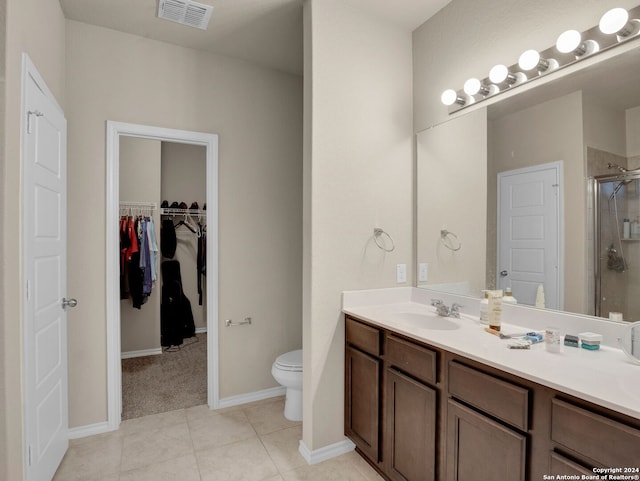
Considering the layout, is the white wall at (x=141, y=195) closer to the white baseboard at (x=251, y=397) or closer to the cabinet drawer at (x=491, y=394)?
the white baseboard at (x=251, y=397)

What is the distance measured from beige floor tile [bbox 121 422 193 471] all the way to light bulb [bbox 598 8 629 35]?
3.05 metres

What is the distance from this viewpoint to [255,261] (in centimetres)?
292

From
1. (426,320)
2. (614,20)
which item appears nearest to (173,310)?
(426,320)

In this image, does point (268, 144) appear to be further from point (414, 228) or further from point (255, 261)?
point (414, 228)

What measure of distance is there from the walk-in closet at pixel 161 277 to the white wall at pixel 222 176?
2.07ft

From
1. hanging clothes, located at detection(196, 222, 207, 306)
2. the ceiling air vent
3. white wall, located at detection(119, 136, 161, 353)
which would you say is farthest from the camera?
hanging clothes, located at detection(196, 222, 207, 306)

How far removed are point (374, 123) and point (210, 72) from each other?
1.43 metres

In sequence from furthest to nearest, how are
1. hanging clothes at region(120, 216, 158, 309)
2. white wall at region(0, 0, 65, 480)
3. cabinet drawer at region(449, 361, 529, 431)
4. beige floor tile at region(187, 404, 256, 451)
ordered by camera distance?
1. hanging clothes at region(120, 216, 158, 309)
2. beige floor tile at region(187, 404, 256, 451)
3. white wall at region(0, 0, 65, 480)
4. cabinet drawer at region(449, 361, 529, 431)

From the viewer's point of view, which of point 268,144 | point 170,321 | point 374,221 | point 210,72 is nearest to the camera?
point 374,221

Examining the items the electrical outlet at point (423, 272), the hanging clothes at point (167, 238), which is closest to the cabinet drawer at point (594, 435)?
the electrical outlet at point (423, 272)

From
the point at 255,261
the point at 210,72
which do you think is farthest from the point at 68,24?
the point at 255,261

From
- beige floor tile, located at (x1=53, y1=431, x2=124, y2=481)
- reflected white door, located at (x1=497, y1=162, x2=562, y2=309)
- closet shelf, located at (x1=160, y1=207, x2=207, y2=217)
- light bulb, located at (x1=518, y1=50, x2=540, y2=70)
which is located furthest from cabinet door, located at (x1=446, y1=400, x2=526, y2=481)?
closet shelf, located at (x1=160, y1=207, x2=207, y2=217)

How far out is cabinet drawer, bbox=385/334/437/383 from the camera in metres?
1.54

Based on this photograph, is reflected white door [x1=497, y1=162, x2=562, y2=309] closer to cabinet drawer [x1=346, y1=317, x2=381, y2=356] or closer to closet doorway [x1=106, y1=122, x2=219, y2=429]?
cabinet drawer [x1=346, y1=317, x2=381, y2=356]
